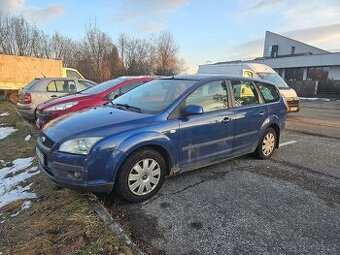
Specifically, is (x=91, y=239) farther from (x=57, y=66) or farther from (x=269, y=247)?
(x=57, y=66)

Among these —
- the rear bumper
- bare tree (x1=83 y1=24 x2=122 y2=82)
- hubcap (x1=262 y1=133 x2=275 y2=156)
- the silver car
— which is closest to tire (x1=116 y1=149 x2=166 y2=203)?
hubcap (x1=262 y1=133 x2=275 y2=156)

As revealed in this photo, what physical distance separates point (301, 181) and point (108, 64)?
41.5 meters

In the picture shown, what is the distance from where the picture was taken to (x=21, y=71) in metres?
18.6

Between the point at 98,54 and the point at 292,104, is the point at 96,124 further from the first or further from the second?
the point at 98,54

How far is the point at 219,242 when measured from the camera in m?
3.31

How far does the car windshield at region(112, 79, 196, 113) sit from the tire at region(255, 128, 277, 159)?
6.62ft

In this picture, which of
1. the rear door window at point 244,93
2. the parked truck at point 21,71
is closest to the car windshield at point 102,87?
the rear door window at point 244,93

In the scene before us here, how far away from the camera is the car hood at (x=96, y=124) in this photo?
394 cm

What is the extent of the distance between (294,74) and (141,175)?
44830 millimetres

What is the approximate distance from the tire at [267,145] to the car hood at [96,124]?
2694 millimetres

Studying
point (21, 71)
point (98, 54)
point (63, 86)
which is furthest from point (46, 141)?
point (98, 54)

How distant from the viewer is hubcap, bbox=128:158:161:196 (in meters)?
4.10

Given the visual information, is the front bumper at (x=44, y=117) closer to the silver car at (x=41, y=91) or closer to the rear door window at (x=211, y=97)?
the silver car at (x=41, y=91)

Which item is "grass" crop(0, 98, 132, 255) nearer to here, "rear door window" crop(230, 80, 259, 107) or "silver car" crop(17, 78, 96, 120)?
"rear door window" crop(230, 80, 259, 107)
